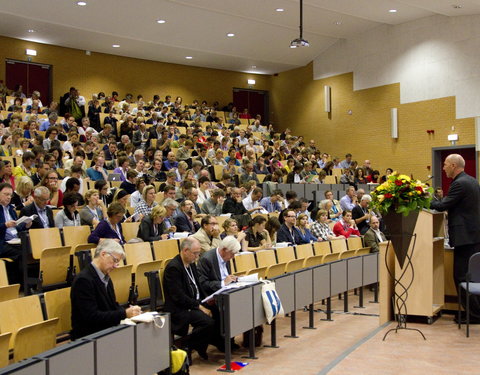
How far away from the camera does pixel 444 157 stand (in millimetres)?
15555

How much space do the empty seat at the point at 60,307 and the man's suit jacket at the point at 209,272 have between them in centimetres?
144

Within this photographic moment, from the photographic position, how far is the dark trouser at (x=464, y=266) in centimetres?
529

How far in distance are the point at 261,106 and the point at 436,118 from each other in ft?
25.7

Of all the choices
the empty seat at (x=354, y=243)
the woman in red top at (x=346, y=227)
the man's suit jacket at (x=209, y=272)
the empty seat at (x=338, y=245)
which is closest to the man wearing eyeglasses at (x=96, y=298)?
the man's suit jacket at (x=209, y=272)

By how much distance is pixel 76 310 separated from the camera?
3791mm

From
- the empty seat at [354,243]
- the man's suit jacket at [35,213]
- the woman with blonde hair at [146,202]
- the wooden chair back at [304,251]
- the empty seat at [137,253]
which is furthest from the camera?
the empty seat at [354,243]

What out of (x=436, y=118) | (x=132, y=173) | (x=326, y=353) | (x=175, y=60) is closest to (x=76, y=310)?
(x=326, y=353)

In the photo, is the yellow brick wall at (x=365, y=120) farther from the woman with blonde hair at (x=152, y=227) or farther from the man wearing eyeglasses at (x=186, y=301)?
the man wearing eyeglasses at (x=186, y=301)

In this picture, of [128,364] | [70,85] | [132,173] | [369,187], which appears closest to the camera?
[128,364]

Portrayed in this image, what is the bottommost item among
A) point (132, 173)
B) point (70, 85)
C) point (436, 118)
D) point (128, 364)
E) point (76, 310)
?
point (128, 364)

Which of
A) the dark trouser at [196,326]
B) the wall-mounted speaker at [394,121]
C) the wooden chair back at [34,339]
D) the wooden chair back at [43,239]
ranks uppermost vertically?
the wall-mounted speaker at [394,121]

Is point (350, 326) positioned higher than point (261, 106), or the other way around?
point (261, 106)

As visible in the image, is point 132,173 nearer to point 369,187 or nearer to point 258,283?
point 258,283

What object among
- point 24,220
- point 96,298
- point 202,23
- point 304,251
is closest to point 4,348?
point 96,298
